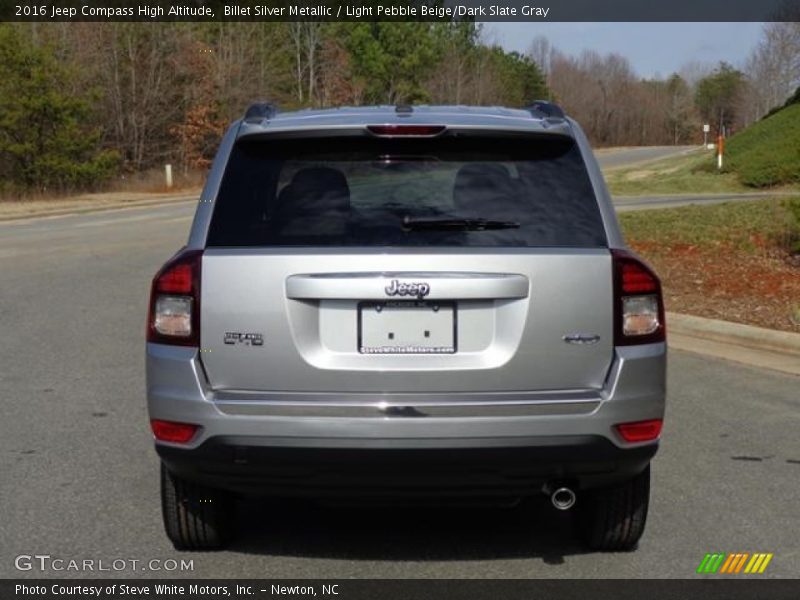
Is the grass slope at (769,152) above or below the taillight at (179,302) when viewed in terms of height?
below

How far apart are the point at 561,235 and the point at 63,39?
4709 centimetres

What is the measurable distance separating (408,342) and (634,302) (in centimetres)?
84

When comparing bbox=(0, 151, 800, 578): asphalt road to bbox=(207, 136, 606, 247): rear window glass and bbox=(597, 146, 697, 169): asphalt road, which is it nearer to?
bbox=(207, 136, 606, 247): rear window glass

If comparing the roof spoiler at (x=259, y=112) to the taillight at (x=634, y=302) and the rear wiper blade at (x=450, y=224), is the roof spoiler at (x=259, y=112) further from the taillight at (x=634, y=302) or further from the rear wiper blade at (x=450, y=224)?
the taillight at (x=634, y=302)

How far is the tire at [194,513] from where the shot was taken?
4.41 meters

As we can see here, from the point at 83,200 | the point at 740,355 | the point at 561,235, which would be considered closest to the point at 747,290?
the point at 740,355

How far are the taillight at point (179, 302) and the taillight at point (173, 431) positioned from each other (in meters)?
0.29

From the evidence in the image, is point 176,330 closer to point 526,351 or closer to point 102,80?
point 526,351

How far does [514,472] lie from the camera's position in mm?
3930

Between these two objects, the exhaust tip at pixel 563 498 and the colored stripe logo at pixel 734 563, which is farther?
the colored stripe logo at pixel 734 563

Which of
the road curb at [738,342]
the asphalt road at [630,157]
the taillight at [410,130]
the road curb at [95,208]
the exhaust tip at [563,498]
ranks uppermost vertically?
the taillight at [410,130]

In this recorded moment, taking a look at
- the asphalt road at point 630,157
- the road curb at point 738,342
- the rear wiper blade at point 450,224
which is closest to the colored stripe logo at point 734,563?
the rear wiper blade at point 450,224

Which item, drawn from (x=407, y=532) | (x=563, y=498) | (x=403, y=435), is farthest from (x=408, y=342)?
(x=407, y=532)
